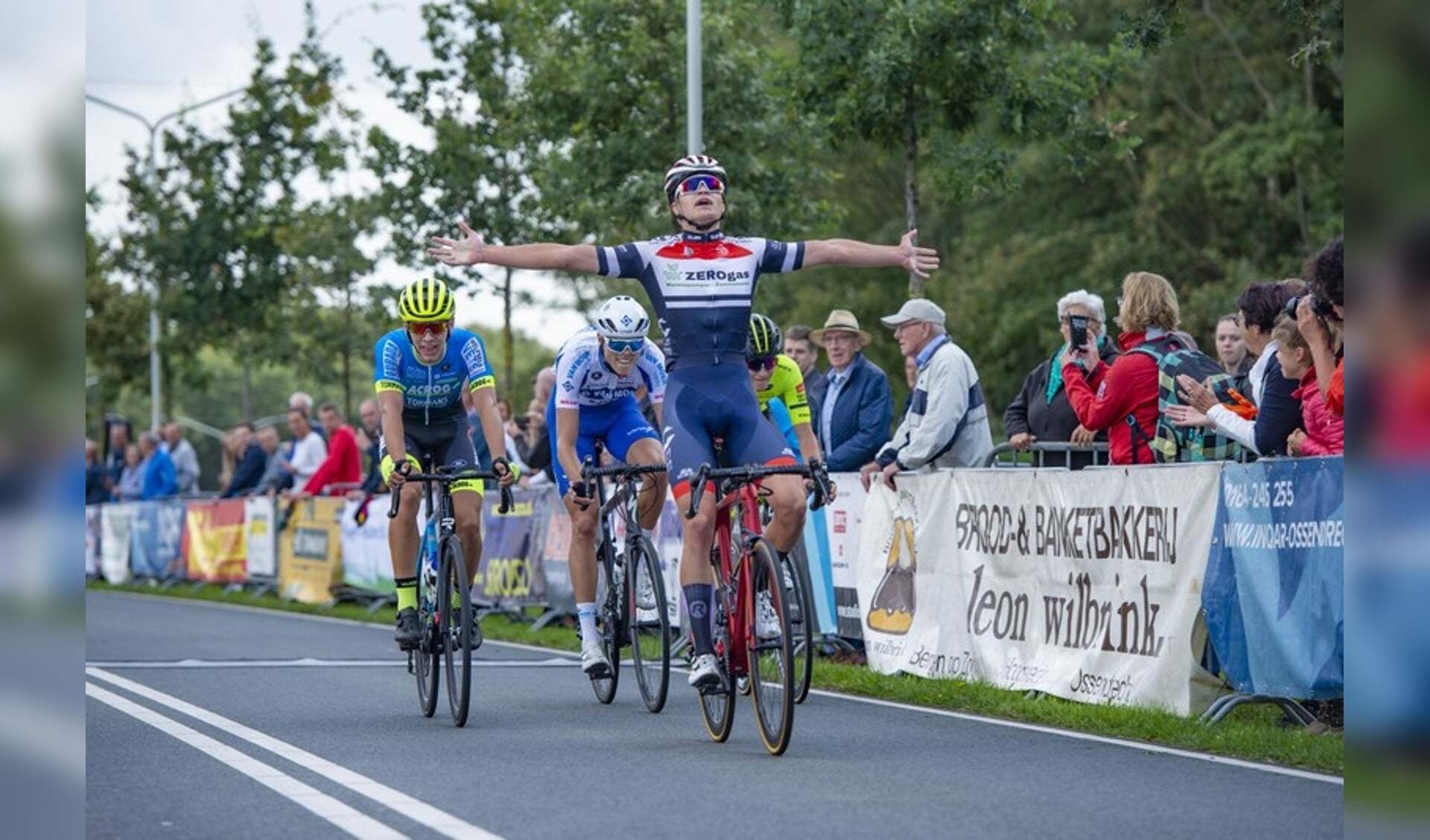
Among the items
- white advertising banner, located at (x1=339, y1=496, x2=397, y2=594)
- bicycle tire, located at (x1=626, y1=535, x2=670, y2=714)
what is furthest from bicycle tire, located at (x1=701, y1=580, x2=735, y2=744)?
white advertising banner, located at (x1=339, y1=496, x2=397, y2=594)

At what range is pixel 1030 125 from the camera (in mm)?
20047

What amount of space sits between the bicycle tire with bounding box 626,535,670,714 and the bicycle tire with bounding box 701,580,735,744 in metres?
1.05

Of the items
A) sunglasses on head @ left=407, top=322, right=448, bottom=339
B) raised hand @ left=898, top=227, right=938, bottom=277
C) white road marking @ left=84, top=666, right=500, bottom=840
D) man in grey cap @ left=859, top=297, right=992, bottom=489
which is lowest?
white road marking @ left=84, top=666, right=500, bottom=840

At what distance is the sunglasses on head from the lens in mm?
10570

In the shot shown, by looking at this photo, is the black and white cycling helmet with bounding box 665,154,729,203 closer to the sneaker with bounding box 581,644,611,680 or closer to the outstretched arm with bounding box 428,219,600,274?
the outstretched arm with bounding box 428,219,600,274

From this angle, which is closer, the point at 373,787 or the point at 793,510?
the point at 373,787

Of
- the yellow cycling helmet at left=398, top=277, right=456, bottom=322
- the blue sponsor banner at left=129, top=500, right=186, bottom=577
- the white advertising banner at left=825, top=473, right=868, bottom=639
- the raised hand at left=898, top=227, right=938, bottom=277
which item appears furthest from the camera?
the blue sponsor banner at left=129, top=500, right=186, bottom=577

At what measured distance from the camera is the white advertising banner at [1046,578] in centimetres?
998

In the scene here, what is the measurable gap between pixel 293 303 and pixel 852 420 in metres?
24.7

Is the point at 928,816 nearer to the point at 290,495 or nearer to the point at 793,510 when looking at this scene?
the point at 793,510

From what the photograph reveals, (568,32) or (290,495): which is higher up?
(568,32)

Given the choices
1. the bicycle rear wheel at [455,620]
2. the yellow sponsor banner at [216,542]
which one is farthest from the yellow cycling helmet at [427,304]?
the yellow sponsor banner at [216,542]
